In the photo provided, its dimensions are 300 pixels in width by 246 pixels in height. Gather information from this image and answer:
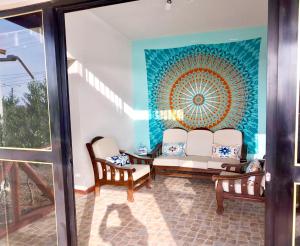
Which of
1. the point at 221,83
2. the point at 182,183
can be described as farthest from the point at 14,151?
the point at 221,83

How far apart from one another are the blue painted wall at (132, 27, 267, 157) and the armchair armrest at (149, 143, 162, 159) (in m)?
0.40

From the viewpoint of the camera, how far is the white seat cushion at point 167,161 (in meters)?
4.64

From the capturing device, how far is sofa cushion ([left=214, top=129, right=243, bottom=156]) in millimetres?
4781

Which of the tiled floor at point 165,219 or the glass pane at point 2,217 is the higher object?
the glass pane at point 2,217

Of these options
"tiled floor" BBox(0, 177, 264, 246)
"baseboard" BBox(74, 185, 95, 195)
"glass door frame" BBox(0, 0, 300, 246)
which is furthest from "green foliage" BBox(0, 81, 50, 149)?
"baseboard" BBox(74, 185, 95, 195)

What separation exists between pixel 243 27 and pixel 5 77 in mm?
4071

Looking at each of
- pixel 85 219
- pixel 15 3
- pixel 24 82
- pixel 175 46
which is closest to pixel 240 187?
pixel 85 219

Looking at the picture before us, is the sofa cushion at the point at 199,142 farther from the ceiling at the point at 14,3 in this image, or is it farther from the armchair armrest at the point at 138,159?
the ceiling at the point at 14,3

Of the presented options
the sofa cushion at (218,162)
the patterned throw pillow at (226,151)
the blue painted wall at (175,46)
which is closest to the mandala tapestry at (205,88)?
the blue painted wall at (175,46)

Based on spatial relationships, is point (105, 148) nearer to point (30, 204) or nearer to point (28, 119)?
point (30, 204)

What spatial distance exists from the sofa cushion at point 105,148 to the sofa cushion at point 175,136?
113 cm

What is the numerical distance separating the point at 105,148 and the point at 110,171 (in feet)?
1.49

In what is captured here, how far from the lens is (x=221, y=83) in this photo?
4992mm

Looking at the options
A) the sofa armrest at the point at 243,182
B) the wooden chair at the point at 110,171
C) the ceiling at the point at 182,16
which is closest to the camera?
the sofa armrest at the point at 243,182
